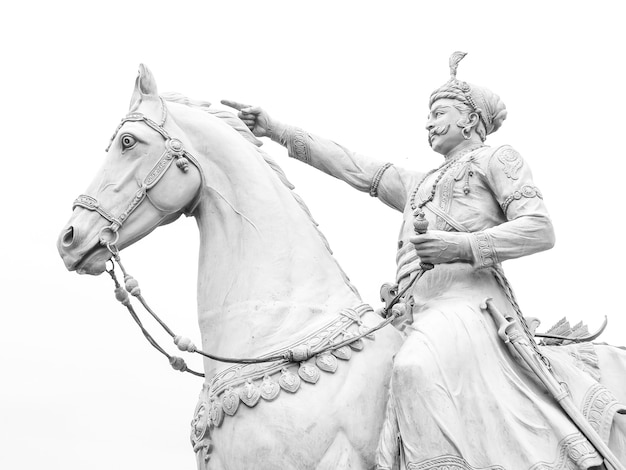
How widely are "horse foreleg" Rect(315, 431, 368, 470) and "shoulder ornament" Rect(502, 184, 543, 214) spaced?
1.90m

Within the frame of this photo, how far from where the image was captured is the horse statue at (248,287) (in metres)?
6.05

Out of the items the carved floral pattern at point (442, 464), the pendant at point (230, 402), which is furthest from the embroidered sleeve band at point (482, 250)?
the pendant at point (230, 402)

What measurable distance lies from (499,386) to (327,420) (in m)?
1.10

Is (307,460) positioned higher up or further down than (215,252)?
further down

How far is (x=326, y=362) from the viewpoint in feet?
20.3

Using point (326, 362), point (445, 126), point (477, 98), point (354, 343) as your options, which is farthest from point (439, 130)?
point (326, 362)

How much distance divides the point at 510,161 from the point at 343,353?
70.5 inches

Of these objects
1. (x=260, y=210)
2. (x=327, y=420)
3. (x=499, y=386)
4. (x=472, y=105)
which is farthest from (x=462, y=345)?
(x=472, y=105)

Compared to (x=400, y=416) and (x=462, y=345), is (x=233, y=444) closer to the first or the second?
(x=400, y=416)

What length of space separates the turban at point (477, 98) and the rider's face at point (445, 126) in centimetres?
6

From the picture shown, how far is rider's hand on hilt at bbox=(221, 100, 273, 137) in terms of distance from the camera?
26.5ft

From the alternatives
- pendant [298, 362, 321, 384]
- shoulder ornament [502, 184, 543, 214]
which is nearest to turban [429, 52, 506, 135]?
shoulder ornament [502, 184, 543, 214]

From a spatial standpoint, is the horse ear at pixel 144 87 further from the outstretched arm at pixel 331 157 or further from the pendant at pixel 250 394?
the pendant at pixel 250 394

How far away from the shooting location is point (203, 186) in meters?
6.72
